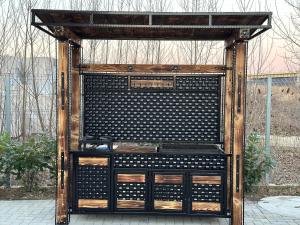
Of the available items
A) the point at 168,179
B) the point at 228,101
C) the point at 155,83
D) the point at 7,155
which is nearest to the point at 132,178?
the point at 168,179

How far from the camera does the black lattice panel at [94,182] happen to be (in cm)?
520

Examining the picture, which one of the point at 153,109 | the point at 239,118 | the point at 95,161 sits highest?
the point at 153,109

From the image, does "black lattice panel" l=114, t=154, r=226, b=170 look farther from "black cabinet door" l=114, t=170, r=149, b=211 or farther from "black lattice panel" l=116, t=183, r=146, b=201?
"black lattice panel" l=116, t=183, r=146, b=201

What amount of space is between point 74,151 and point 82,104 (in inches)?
32.0

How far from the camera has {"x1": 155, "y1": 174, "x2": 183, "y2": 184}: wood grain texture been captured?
16.9 feet

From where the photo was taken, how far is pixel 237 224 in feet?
16.4

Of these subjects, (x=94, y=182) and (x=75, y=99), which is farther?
(x=75, y=99)

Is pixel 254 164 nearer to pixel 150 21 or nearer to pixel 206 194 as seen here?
pixel 206 194

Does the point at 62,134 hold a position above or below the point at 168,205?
above

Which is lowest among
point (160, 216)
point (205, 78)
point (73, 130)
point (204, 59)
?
point (160, 216)

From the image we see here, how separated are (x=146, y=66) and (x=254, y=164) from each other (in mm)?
2595

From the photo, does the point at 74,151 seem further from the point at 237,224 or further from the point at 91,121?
the point at 237,224

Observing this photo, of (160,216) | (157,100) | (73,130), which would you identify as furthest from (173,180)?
(73,130)

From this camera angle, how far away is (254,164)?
21.6 ft
